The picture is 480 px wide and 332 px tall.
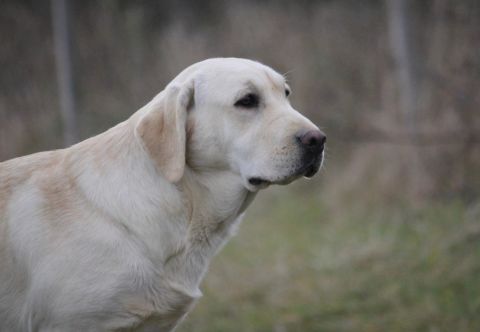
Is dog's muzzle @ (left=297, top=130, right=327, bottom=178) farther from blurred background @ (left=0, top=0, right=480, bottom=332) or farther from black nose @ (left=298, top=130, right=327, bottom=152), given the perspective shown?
blurred background @ (left=0, top=0, right=480, bottom=332)

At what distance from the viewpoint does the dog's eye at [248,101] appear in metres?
3.29

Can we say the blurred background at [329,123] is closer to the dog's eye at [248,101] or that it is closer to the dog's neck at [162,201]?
the dog's neck at [162,201]

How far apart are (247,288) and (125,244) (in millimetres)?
2637

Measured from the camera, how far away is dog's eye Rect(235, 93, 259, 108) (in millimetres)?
3291

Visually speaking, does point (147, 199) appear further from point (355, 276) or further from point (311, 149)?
point (355, 276)

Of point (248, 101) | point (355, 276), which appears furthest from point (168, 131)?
point (355, 276)

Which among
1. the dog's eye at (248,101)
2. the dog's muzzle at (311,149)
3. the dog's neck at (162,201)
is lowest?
the dog's neck at (162,201)

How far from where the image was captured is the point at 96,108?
8.73 metres

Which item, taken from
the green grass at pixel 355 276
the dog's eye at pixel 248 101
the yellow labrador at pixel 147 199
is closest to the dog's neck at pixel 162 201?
the yellow labrador at pixel 147 199

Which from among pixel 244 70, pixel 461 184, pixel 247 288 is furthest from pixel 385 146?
pixel 244 70

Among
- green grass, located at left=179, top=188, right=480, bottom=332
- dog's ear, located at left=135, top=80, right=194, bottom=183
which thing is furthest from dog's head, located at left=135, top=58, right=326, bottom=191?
green grass, located at left=179, top=188, right=480, bottom=332

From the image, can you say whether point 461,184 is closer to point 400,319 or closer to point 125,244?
point 400,319

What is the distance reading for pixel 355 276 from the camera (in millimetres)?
5582

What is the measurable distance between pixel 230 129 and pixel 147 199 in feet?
1.55
